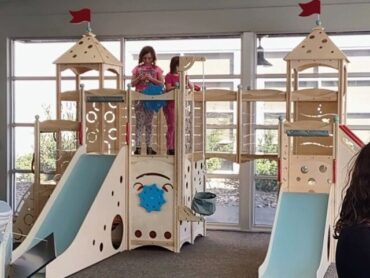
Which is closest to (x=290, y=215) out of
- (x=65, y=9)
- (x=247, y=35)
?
(x=247, y=35)

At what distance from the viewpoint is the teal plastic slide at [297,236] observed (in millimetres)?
4305

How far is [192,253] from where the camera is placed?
537 centimetres

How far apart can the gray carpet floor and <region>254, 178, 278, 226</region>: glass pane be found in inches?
22.7

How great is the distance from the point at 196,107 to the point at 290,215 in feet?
5.98

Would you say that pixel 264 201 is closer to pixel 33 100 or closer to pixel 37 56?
pixel 33 100

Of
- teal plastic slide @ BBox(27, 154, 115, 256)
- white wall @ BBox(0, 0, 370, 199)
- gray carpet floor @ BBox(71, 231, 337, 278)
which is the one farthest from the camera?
white wall @ BBox(0, 0, 370, 199)

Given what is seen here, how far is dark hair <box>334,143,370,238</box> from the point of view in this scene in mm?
1427

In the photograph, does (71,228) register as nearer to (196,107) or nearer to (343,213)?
(196,107)

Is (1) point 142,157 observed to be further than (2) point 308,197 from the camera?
Yes

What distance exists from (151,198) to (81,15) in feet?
7.62

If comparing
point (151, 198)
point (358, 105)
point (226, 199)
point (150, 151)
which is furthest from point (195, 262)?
point (358, 105)

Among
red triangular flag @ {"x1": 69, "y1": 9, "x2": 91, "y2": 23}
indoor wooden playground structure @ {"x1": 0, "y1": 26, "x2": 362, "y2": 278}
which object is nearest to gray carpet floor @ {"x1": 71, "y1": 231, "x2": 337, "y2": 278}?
indoor wooden playground structure @ {"x1": 0, "y1": 26, "x2": 362, "y2": 278}

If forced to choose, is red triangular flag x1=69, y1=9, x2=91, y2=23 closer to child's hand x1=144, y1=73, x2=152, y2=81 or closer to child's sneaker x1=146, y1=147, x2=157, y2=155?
child's hand x1=144, y1=73, x2=152, y2=81

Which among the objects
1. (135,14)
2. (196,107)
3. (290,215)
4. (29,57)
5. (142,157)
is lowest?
(290,215)
